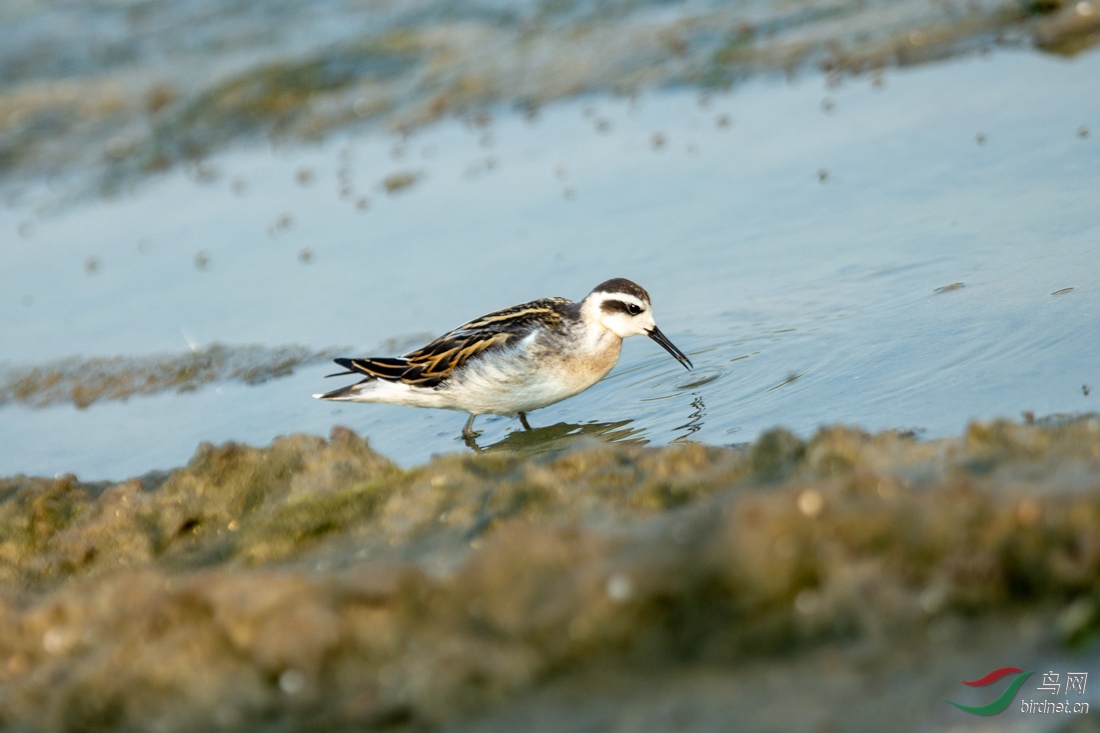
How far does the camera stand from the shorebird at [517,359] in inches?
299

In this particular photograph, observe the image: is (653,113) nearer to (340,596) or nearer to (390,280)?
(390,280)

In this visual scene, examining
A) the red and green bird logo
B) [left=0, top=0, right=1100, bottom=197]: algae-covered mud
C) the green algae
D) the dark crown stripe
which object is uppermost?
[left=0, top=0, right=1100, bottom=197]: algae-covered mud

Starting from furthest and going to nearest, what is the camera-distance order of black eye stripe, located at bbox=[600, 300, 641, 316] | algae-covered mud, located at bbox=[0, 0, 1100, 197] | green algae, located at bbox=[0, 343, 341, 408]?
algae-covered mud, located at bbox=[0, 0, 1100, 197] < green algae, located at bbox=[0, 343, 341, 408] < black eye stripe, located at bbox=[600, 300, 641, 316]

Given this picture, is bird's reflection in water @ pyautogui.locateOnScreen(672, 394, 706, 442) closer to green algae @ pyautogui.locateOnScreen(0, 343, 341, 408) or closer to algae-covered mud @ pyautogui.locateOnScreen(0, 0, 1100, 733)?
algae-covered mud @ pyautogui.locateOnScreen(0, 0, 1100, 733)

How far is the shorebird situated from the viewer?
759cm

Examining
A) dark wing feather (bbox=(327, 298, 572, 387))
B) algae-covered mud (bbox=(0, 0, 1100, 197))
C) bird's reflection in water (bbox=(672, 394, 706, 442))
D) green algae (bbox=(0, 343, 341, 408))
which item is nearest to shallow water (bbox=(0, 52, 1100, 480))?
bird's reflection in water (bbox=(672, 394, 706, 442))

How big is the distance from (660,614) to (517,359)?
4.55m

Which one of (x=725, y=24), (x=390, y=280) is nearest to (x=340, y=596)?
(x=390, y=280)

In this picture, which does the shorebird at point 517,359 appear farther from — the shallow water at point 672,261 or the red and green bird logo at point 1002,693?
the red and green bird logo at point 1002,693

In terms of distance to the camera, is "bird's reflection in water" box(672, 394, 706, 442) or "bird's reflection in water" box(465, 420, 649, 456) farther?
"bird's reflection in water" box(465, 420, 649, 456)

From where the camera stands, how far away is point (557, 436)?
7.42 meters

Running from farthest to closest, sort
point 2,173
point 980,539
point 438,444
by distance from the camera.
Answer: point 2,173, point 438,444, point 980,539

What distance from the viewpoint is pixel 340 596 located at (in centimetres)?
345

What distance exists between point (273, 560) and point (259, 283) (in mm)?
6324
